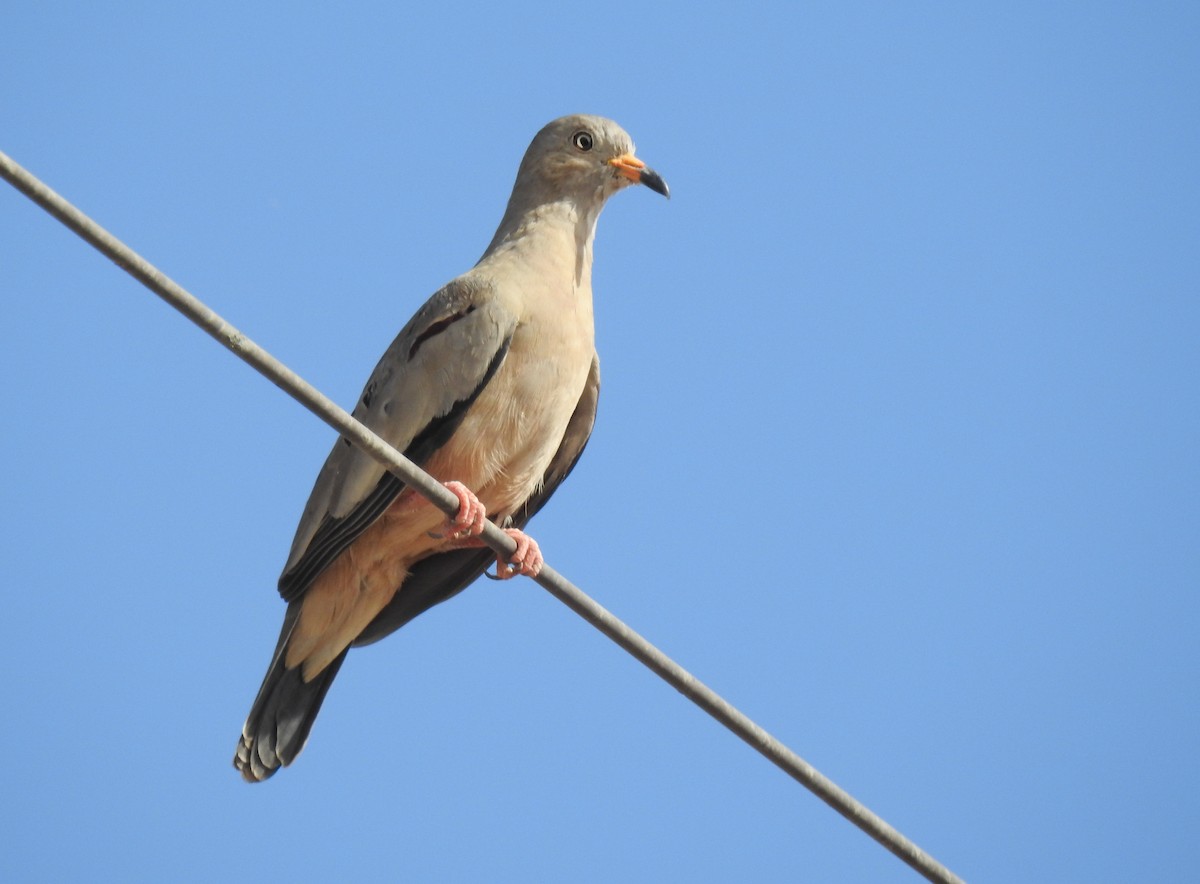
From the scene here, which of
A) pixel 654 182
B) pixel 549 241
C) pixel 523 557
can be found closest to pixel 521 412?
pixel 523 557

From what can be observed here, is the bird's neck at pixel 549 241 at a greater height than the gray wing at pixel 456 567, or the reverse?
the bird's neck at pixel 549 241

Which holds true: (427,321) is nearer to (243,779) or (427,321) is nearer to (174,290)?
(243,779)

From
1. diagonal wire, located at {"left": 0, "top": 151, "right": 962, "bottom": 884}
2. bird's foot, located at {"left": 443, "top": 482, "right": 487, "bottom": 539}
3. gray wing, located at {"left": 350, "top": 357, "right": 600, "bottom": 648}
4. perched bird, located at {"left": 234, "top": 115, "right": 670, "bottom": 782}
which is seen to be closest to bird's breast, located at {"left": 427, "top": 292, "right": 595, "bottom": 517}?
perched bird, located at {"left": 234, "top": 115, "right": 670, "bottom": 782}

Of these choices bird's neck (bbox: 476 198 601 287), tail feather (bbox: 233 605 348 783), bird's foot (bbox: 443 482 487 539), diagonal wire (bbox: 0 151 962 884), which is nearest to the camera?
diagonal wire (bbox: 0 151 962 884)

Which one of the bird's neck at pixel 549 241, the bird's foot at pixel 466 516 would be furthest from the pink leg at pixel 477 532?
the bird's neck at pixel 549 241

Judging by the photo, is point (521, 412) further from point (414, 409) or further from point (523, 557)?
point (523, 557)

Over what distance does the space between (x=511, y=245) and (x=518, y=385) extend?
2.79ft

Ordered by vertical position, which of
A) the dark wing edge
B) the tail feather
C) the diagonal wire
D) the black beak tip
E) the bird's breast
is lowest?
the tail feather

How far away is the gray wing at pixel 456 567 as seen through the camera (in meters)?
6.74

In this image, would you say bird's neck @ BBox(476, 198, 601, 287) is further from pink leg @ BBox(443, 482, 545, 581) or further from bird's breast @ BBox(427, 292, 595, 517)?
pink leg @ BBox(443, 482, 545, 581)

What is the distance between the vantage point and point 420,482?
183 inches

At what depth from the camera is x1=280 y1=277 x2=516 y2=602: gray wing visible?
6.12 metres

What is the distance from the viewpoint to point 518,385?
6273 millimetres

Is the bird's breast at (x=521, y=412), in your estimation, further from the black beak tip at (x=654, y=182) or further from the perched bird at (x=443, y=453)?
the black beak tip at (x=654, y=182)
